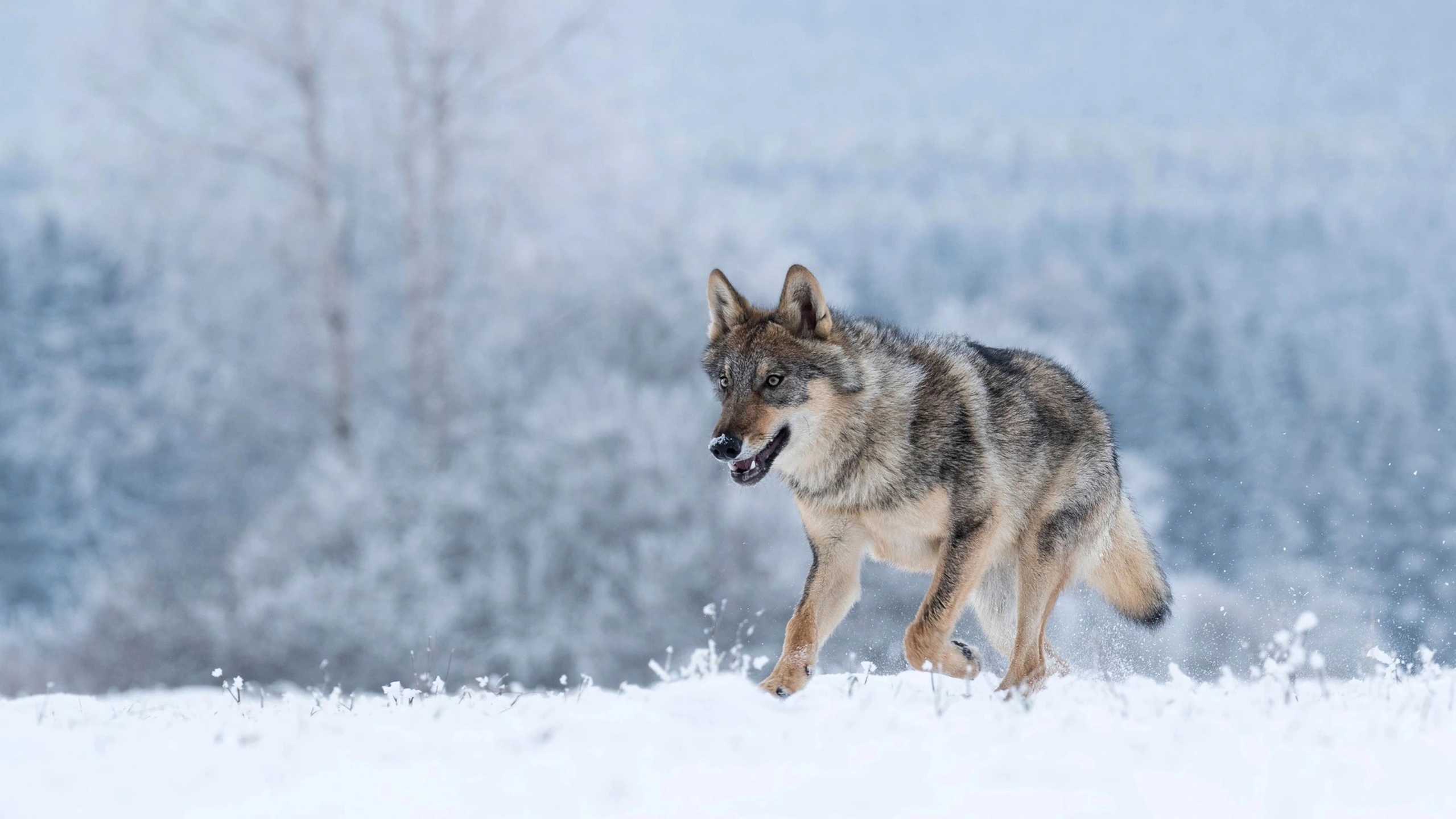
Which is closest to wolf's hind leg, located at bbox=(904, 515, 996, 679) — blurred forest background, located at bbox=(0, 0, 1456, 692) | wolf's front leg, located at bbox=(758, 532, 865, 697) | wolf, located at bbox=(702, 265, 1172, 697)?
wolf, located at bbox=(702, 265, 1172, 697)

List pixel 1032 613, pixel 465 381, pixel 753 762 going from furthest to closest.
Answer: pixel 465 381, pixel 1032 613, pixel 753 762

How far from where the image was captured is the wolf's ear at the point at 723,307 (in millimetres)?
5859

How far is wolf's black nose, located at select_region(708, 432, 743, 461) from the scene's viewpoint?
5051 millimetres

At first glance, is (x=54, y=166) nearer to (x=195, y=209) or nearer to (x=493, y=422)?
(x=195, y=209)

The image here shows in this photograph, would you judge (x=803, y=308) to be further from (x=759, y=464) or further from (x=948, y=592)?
(x=948, y=592)

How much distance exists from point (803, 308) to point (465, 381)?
67.1 feet

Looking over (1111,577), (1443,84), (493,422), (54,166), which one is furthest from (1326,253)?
(1111,577)

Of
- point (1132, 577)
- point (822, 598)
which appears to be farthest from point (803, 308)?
point (1132, 577)

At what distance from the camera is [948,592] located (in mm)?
5234

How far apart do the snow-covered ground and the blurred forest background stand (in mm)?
3169

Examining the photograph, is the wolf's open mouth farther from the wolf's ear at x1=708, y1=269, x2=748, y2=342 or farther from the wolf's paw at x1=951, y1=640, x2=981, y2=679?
the wolf's paw at x1=951, y1=640, x2=981, y2=679

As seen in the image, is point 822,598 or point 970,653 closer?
point 822,598

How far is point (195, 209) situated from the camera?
78.6 feet

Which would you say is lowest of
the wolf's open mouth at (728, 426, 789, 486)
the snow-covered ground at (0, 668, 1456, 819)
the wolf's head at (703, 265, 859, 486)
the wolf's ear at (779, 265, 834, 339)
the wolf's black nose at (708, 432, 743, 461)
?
the snow-covered ground at (0, 668, 1456, 819)
